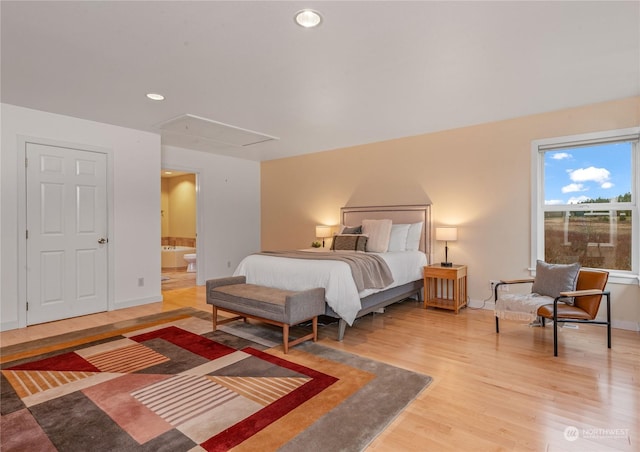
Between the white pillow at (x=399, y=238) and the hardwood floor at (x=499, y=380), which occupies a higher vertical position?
the white pillow at (x=399, y=238)

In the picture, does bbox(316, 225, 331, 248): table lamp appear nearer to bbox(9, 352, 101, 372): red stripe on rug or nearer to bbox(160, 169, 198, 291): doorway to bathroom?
bbox(160, 169, 198, 291): doorway to bathroom

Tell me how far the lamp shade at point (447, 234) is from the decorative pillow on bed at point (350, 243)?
1.02 metres

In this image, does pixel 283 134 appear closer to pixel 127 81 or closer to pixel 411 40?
pixel 127 81

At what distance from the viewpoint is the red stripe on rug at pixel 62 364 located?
279 cm

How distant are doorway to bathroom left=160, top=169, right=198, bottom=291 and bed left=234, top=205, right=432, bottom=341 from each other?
15.2ft

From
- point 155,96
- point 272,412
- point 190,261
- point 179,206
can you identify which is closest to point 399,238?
point 272,412

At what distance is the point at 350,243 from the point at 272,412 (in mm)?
2979

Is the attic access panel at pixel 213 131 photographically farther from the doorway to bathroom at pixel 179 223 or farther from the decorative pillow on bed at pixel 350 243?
the doorway to bathroom at pixel 179 223

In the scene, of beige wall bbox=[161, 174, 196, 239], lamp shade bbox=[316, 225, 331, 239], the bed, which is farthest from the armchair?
beige wall bbox=[161, 174, 196, 239]

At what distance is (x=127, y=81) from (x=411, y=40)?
2.62 m

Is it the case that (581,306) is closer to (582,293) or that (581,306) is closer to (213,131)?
(582,293)

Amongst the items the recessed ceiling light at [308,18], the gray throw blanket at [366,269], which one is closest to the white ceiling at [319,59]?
the recessed ceiling light at [308,18]

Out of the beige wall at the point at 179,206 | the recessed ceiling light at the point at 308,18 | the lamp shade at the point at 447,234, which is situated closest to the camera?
the recessed ceiling light at the point at 308,18

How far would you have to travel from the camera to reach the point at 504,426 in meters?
1.98
